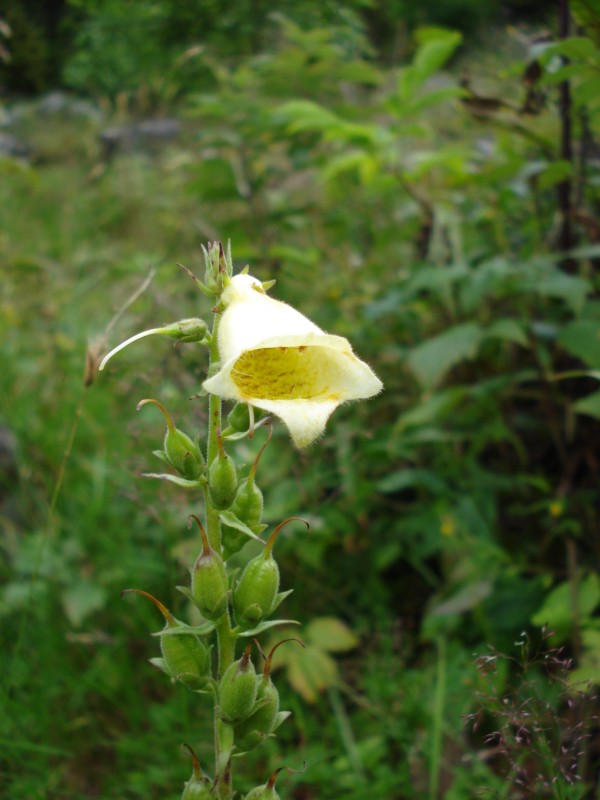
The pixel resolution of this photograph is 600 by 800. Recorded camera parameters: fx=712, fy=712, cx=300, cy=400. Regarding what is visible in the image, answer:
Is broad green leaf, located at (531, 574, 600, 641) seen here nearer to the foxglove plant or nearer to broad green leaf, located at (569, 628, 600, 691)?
broad green leaf, located at (569, 628, 600, 691)

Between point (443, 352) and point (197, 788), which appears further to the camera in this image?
point (443, 352)

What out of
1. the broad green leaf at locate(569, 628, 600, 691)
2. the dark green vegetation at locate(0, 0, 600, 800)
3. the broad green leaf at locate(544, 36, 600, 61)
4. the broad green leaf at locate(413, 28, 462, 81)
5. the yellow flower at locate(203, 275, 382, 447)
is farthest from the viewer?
the broad green leaf at locate(413, 28, 462, 81)

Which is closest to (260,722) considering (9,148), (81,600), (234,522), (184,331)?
(234,522)

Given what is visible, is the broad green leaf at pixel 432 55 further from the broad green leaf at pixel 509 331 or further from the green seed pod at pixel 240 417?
the green seed pod at pixel 240 417

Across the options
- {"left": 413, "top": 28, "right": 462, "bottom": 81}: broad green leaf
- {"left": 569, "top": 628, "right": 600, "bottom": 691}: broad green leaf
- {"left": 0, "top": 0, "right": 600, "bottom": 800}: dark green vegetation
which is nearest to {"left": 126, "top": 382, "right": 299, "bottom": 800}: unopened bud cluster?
{"left": 0, "top": 0, "right": 600, "bottom": 800}: dark green vegetation

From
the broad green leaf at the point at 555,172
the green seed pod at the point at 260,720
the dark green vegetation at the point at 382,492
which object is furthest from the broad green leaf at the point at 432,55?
the green seed pod at the point at 260,720

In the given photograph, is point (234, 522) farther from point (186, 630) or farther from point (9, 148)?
point (9, 148)
